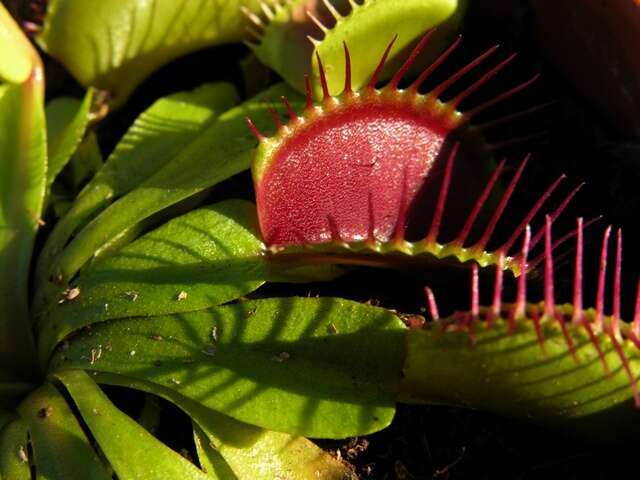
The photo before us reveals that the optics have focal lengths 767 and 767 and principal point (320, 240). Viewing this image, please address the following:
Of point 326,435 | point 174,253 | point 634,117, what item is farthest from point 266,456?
point 634,117

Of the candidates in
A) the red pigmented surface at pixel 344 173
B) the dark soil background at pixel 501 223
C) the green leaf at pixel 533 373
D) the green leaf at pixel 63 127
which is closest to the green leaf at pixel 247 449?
the dark soil background at pixel 501 223

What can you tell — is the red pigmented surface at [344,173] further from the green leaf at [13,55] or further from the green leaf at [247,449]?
the green leaf at [13,55]

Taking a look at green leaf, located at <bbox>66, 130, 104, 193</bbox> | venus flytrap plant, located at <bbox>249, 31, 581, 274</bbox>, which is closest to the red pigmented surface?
venus flytrap plant, located at <bbox>249, 31, 581, 274</bbox>

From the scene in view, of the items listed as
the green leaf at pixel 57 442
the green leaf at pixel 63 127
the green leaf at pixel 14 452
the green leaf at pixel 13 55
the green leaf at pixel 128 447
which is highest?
the green leaf at pixel 13 55

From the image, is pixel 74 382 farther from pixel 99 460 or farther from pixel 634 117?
pixel 634 117

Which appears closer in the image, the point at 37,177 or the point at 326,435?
the point at 326,435

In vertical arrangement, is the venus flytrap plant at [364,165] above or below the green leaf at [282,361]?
above

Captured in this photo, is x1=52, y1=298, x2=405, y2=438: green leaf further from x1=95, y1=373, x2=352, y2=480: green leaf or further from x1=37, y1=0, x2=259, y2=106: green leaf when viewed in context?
x1=37, y1=0, x2=259, y2=106: green leaf
